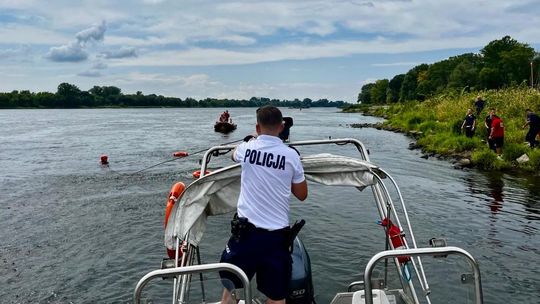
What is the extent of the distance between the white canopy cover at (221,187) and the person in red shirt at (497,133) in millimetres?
18137

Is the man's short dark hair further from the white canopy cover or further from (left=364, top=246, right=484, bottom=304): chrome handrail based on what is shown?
(left=364, top=246, right=484, bottom=304): chrome handrail

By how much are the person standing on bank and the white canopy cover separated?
0.97 meters

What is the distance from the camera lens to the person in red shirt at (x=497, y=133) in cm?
2147

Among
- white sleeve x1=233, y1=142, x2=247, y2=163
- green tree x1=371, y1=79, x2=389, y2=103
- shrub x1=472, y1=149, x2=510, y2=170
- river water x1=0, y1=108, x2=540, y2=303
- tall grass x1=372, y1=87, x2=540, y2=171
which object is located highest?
green tree x1=371, y1=79, x2=389, y2=103

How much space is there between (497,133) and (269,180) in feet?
67.6

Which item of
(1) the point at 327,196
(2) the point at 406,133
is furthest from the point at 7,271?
(2) the point at 406,133

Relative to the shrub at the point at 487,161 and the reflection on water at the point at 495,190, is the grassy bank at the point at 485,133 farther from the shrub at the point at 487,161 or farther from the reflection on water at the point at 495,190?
the reflection on water at the point at 495,190

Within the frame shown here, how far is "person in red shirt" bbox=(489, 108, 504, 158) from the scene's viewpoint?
21466 mm

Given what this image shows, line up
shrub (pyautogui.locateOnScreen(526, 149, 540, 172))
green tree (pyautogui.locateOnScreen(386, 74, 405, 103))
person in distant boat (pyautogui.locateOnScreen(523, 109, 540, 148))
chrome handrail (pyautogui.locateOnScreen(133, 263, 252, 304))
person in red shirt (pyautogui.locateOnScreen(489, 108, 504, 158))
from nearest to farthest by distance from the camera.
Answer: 1. chrome handrail (pyautogui.locateOnScreen(133, 263, 252, 304))
2. shrub (pyautogui.locateOnScreen(526, 149, 540, 172))
3. person in distant boat (pyautogui.locateOnScreen(523, 109, 540, 148))
4. person in red shirt (pyautogui.locateOnScreen(489, 108, 504, 158))
5. green tree (pyautogui.locateOnScreen(386, 74, 405, 103))

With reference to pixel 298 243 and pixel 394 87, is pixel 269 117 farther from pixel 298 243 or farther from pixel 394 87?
pixel 394 87

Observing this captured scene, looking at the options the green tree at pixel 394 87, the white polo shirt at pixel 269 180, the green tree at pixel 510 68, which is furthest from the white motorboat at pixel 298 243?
the green tree at pixel 394 87

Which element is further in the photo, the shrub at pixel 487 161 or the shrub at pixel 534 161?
the shrub at pixel 487 161

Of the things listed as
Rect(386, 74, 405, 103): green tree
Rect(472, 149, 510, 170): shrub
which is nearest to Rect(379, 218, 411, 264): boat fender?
Rect(472, 149, 510, 170): shrub

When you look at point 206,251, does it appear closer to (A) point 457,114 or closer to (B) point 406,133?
(A) point 457,114
